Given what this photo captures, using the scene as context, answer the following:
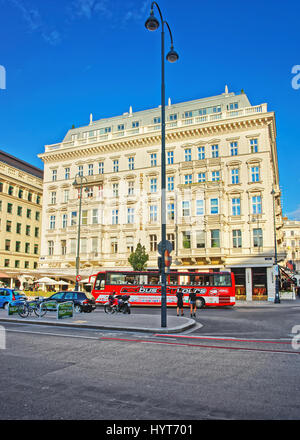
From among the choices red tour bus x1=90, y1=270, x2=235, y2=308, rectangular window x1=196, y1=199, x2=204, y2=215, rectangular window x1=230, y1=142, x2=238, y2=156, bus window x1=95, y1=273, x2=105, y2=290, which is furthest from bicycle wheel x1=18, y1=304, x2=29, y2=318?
rectangular window x1=230, y1=142, x2=238, y2=156

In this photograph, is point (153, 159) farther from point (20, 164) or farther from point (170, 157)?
point (20, 164)

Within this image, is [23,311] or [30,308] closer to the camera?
[23,311]

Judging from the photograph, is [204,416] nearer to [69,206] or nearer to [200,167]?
[200,167]

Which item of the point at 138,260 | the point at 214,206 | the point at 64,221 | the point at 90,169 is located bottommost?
the point at 138,260

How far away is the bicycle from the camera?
18641 millimetres

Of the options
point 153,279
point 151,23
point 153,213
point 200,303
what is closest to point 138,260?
point 153,279

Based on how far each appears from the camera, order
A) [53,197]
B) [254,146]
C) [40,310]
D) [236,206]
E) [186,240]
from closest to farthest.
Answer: [40,310]
[254,146]
[236,206]
[186,240]
[53,197]

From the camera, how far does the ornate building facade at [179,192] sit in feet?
133

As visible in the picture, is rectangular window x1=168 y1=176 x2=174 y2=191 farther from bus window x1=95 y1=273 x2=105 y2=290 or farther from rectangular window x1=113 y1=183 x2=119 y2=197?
bus window x1=95 y1=273 x2=105 y2=290

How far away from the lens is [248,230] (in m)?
40.5

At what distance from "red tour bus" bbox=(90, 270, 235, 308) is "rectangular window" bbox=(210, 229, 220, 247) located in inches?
427

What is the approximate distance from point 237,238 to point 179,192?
30.9 feet

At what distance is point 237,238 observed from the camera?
41156mm

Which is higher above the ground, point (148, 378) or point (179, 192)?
point (179, 192)
